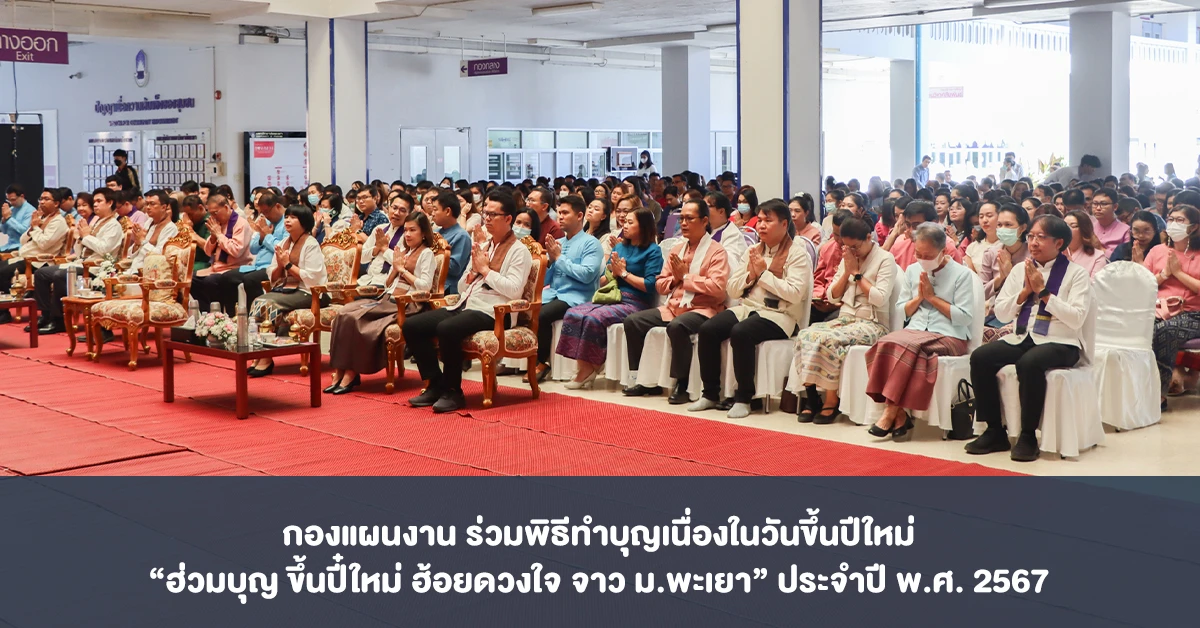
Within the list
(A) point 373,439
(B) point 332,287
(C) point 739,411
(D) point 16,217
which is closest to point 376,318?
(B) point 332,287

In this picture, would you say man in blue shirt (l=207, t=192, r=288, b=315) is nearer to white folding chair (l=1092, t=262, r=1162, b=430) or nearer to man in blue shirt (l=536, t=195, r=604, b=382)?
man in blue shirt (l=536, t=195, r=604, b=382)

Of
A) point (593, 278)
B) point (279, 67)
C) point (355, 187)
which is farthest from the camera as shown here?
point (279, 67)

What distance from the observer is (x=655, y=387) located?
26.8ft

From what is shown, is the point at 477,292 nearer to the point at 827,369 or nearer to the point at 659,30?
the point at 827,369

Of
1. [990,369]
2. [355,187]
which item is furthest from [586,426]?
[355,187]

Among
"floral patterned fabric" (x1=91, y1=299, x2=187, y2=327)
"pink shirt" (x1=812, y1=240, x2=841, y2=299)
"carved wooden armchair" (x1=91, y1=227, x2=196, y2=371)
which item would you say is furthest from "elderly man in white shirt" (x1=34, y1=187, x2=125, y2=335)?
"pink shirt" (x1=812, y1=240, x2=841, y2=299)

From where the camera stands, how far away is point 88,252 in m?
11.7

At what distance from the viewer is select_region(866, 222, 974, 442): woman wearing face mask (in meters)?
6.57

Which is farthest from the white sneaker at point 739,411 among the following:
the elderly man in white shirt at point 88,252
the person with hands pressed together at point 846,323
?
the elderly man in white shirt at point 88,252

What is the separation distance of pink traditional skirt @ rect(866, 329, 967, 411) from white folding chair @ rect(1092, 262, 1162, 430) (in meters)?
0.95

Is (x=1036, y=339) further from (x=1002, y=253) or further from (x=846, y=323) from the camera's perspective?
(x=846, y=323)
